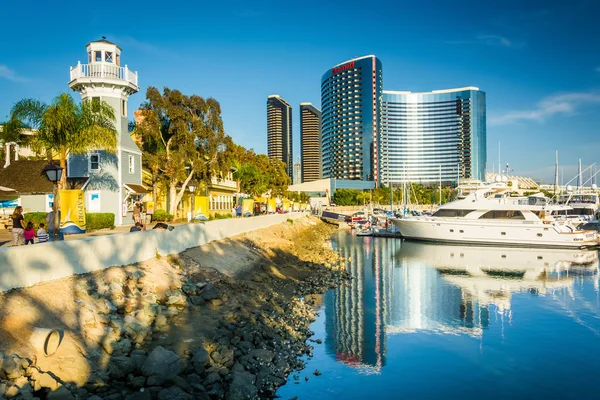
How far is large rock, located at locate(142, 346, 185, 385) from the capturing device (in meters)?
9.30

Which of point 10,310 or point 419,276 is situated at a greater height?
point 10,310

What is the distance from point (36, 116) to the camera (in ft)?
79.8

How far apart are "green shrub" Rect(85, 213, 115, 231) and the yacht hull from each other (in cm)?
3326

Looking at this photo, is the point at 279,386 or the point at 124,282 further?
the point at 124,282

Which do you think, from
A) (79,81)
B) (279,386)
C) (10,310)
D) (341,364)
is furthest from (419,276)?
(79,81)

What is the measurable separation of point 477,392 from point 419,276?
59.7 feet

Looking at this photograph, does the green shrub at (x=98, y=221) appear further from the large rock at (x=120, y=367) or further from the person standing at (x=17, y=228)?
the large rock at (x=120, y=367)

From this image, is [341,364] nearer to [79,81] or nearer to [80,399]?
[80,399]

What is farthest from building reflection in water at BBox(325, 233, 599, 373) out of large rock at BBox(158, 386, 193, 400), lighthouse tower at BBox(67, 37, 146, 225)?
lighthouse tower at BBox(67, 37, 146, 225)

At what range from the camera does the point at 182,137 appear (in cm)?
4016

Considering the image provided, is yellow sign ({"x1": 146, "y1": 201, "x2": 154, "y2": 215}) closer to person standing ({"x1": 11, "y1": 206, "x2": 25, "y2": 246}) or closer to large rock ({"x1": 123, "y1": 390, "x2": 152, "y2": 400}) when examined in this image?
person standing ({"x1": 11, "y1": 206, "x2": 25, "y2": 246})

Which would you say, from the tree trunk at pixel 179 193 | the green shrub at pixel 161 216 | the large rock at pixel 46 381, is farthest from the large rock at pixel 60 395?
the tree trunk at pixel 179 193

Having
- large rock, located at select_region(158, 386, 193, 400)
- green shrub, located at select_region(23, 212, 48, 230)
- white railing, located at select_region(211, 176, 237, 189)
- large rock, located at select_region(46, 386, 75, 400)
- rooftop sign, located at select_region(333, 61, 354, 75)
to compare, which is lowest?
large rock, located at select_region(158, 386, 193, 400)

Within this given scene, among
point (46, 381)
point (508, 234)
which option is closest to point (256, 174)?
point (508, 234)
